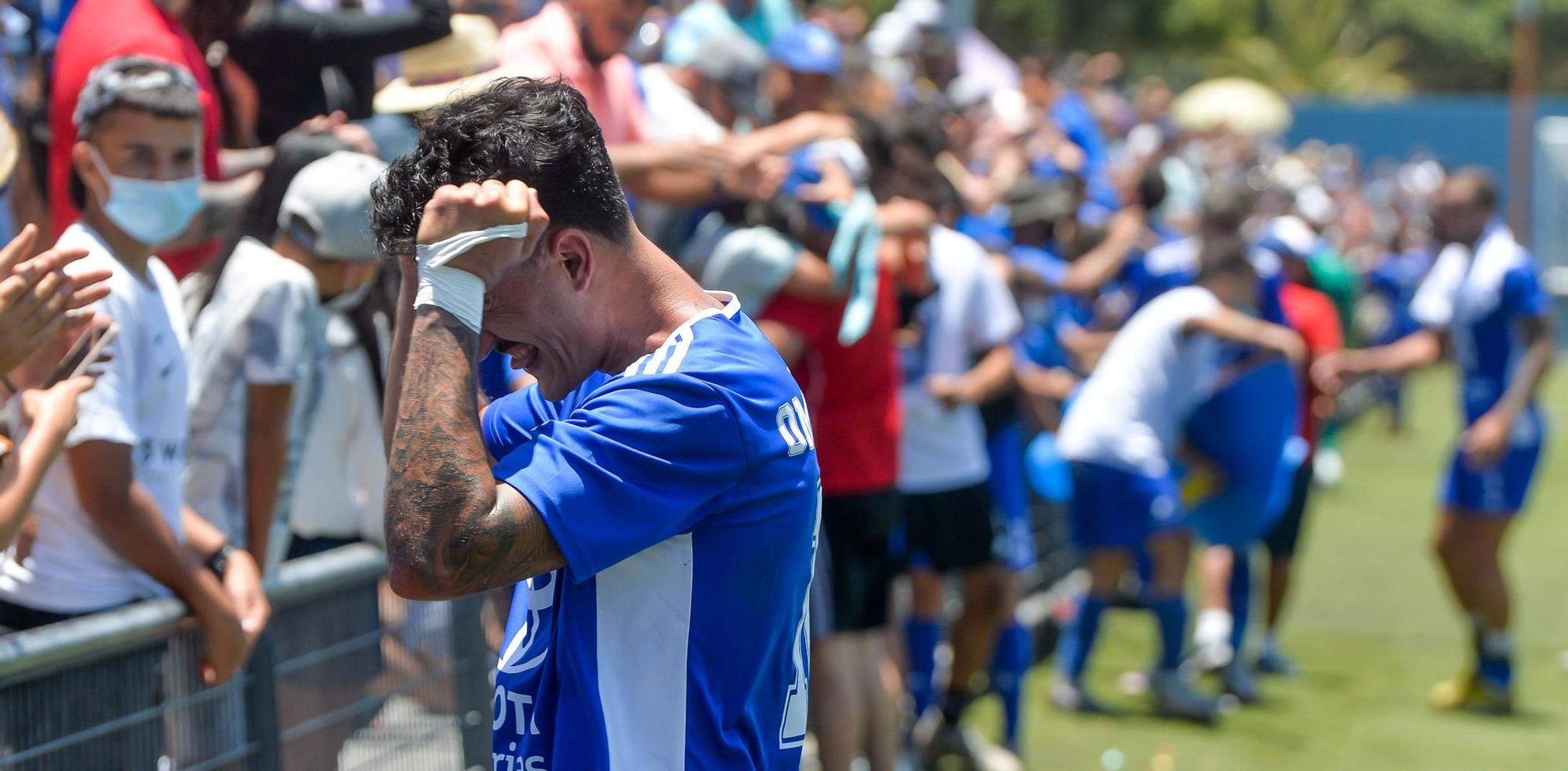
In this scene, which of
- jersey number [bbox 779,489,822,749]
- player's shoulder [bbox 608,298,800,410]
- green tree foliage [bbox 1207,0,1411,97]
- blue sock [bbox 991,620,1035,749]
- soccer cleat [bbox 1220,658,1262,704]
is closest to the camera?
player's shoulder [bbox 608,298,800,410]

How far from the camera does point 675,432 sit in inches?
81.7

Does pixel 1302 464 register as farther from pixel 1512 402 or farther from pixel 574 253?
pixel 574 253

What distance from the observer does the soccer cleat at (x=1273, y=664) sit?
800cm

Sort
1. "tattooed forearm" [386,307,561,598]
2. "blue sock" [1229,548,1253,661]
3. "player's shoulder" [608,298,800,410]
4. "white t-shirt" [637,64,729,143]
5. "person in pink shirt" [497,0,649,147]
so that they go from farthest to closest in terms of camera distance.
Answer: "blue sock" [1229,548,1253,661] < "white t-shirt" [637,64,729,143] < "person in pink shirt" [497,0,649,147] < "player's shoulder" [608,298,800,410] < "tattooed forearm" [386,307,561,598]

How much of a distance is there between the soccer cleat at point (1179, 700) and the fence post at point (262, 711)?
4582mm

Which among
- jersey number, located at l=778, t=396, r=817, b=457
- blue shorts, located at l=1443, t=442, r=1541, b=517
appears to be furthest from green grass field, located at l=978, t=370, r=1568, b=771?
jersey number, located at l=778, t=396, r=817, b=457

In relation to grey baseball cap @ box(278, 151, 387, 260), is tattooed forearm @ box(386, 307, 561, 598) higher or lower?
lower

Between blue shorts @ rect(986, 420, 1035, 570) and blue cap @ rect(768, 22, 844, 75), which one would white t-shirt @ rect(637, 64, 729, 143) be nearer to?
blue cap @ rect(768, 22, 844, 75)

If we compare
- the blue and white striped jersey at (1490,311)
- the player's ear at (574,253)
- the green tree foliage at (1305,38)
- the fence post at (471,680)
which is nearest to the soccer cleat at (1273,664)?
the blue and white striped jersey at (1490,311)

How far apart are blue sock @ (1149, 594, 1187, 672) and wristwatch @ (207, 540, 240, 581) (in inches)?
183

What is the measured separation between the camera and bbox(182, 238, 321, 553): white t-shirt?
3730 mm

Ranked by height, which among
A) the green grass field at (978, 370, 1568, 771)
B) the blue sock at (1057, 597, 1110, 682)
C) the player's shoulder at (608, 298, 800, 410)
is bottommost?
the green grass field at (978, 370, 1568, 771)

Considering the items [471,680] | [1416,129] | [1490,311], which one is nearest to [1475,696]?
[1490,311]

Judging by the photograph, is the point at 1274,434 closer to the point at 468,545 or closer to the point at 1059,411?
the point at 1059,411
